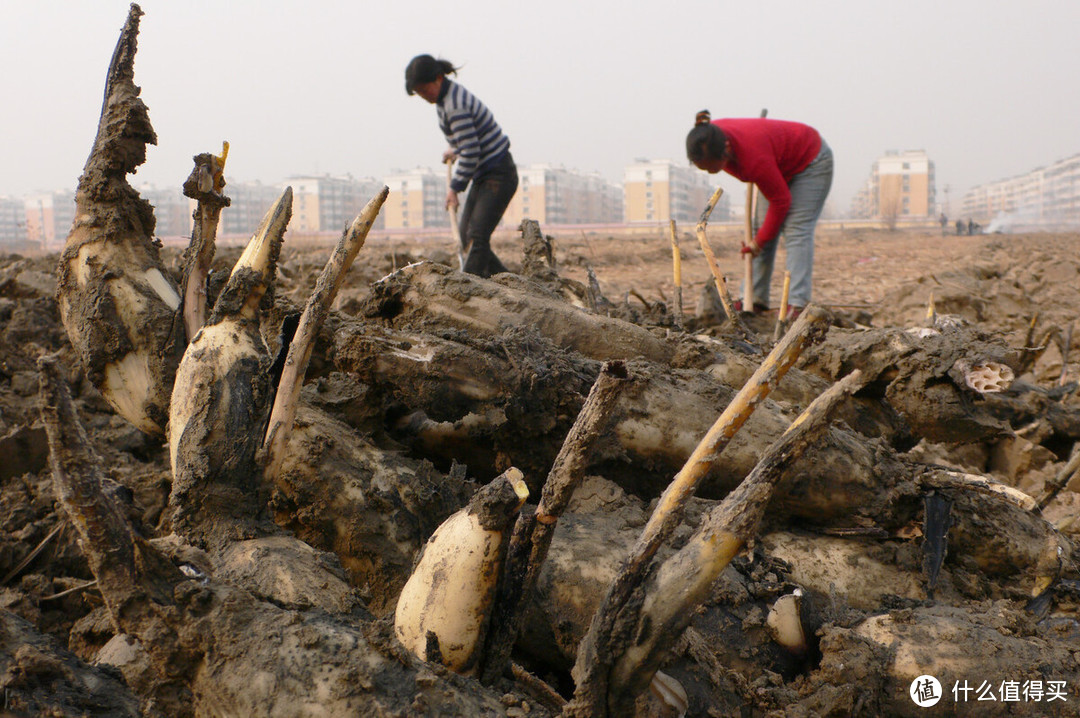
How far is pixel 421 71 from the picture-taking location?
4.65m

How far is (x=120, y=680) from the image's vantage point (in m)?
1.48

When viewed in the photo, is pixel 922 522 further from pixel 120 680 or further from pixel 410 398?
pixel 120 680

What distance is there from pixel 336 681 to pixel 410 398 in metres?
1.21

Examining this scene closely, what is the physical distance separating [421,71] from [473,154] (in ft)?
1.99

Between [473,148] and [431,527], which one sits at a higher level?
[473,148]

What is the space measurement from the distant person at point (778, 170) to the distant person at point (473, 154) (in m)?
1.31

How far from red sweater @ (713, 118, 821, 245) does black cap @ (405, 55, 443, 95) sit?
1.77 metres

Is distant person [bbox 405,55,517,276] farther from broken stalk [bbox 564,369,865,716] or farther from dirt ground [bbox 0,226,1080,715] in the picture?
broken stalk [bbox 564,369,865,716]

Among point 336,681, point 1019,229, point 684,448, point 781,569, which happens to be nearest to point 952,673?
point 781,569

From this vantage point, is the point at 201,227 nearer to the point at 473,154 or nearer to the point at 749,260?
the point at 473,154

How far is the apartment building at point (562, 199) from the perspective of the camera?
5894 cm

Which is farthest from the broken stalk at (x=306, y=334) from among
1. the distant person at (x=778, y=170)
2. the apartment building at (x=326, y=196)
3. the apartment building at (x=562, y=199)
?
the apartment building at (x=562, y=199)

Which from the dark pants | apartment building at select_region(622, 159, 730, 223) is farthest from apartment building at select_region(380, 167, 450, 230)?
the dark pants

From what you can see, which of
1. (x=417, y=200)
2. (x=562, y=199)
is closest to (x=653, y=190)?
(x=562, y=199)
